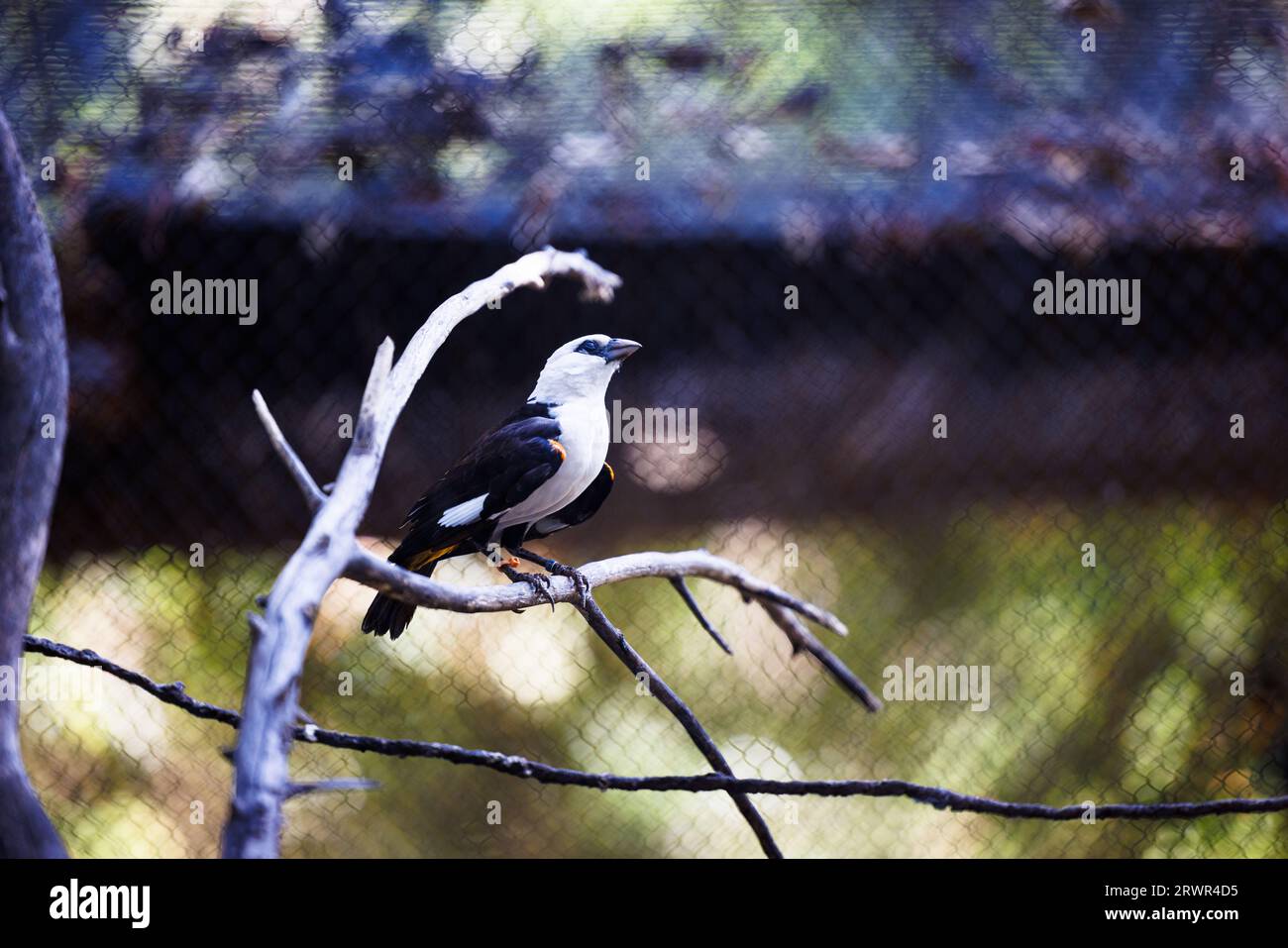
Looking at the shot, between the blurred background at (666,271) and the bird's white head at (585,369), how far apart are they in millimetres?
376

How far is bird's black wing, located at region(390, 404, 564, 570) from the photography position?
158 cm

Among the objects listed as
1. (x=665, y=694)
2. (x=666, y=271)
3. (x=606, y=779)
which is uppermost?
(x=666, y=271)

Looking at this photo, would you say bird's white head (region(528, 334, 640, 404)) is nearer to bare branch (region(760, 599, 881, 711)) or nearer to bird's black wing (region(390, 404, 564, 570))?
bird's black wing (region(390, 404, 564, 570))

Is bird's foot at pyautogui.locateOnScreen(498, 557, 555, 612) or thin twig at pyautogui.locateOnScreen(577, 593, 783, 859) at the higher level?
bird's foot at pyautogui.locateOnScreen(498, 557, 555, 612)

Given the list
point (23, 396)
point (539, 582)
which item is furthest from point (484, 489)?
point (23, 396)

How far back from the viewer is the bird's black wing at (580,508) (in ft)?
5.85

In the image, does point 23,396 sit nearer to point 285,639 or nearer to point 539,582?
point 285,639

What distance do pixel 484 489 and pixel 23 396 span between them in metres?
0.59

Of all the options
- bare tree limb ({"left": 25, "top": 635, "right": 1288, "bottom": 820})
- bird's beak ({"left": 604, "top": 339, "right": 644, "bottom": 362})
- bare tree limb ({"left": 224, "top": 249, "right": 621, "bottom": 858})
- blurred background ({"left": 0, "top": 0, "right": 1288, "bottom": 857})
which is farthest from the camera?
blurred background ({"left": 0, "top": 0, "right": 1288, "bottom": 857})

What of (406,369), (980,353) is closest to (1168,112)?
(980,353)

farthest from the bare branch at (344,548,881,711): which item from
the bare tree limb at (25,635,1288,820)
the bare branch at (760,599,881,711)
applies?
the bare tree limb at (25,635,1288,820)

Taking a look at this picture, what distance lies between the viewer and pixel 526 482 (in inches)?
62.9

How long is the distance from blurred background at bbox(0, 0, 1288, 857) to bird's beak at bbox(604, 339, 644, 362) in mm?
409

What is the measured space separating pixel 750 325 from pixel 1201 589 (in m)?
1.22
